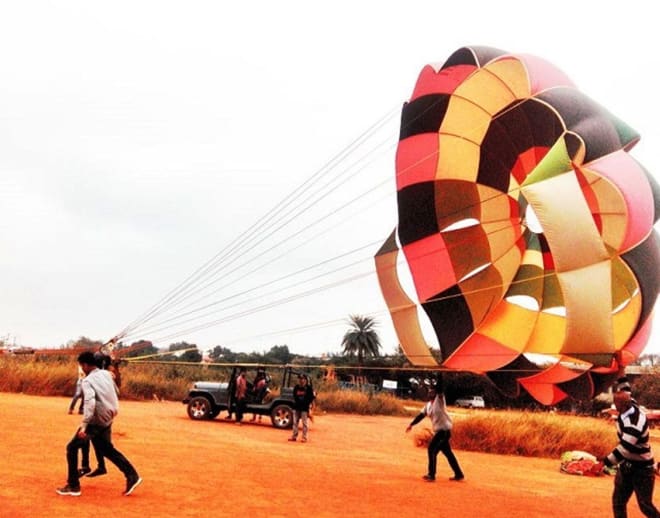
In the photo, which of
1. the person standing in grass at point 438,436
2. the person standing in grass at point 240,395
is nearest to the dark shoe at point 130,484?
the person standing in grass at point 438,436

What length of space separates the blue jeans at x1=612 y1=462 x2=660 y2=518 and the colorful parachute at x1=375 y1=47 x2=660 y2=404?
1.72 m

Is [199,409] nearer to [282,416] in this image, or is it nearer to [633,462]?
[282,416]

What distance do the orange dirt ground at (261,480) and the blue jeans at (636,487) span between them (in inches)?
64.0

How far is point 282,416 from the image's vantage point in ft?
62.2

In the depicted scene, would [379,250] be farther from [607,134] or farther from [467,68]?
[607,134]

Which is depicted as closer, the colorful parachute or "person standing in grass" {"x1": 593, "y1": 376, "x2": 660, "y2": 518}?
"person standing in grass" {"x1": 593, "y1": 376, "x2": 660, "y2": 518}

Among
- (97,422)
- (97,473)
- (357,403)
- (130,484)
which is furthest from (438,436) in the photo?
(357,403)

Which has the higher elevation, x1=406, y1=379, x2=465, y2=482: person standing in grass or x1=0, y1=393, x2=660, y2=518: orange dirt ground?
x1=406, y1=379, x2=465, y2=482: person standing in grass

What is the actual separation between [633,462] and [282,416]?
1330 centimetres

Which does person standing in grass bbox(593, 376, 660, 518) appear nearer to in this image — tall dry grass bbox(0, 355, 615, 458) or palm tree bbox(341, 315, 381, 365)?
tall dry grass bbox(0, 355, 615, 458)

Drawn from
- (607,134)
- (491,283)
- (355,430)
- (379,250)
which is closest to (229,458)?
(379,250)

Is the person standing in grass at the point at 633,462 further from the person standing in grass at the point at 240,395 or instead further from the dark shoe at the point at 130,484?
the person standing in grass at the point at 240,395

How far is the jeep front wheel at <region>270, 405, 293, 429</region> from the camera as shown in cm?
1887

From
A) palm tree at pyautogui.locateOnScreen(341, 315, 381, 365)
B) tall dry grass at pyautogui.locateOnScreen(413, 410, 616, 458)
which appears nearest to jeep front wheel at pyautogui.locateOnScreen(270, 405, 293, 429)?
tall dry grass at pyautogui.locateOnScreen(413, 410, 616, 458)
